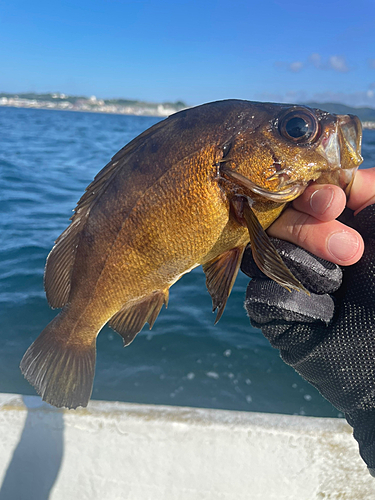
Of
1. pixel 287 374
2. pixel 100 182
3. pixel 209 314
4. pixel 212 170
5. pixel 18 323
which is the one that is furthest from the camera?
pixel 209 314

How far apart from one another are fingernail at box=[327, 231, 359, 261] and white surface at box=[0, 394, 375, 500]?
64.6 inches

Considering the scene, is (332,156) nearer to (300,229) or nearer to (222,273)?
(300,229)

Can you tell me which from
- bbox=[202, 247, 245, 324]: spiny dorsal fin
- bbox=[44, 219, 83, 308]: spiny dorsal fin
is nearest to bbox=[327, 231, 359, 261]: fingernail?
bbox=[202, 247, 245, 324]: spiny dorsal fin

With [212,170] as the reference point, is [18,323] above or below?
below

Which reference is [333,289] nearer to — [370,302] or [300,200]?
[370,302]

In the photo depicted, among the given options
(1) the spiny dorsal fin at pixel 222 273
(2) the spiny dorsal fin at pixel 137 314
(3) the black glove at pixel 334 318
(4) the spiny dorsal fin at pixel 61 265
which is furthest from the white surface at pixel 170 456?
(1) the spiny dorsal fin at pixel 222 273

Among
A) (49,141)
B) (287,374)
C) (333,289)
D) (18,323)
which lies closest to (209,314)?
(287,374)

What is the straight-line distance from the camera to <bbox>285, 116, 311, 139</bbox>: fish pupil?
169cm

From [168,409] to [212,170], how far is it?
6.62 feet

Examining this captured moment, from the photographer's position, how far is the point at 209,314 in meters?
6.50

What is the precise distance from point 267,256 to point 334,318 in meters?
0.79

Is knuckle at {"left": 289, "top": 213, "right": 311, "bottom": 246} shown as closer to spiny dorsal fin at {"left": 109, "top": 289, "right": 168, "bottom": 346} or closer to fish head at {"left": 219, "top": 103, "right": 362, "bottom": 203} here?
fish head at {"left": 219, "top": 103, "right": 362, "bottom": 203}

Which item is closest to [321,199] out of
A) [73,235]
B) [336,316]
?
[336,316]

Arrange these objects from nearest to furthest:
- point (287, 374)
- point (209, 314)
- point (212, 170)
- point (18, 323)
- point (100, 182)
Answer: point (212, 170)
point (100, 182)
point (287, 374)
point (18, 323)
point (209, 314)
